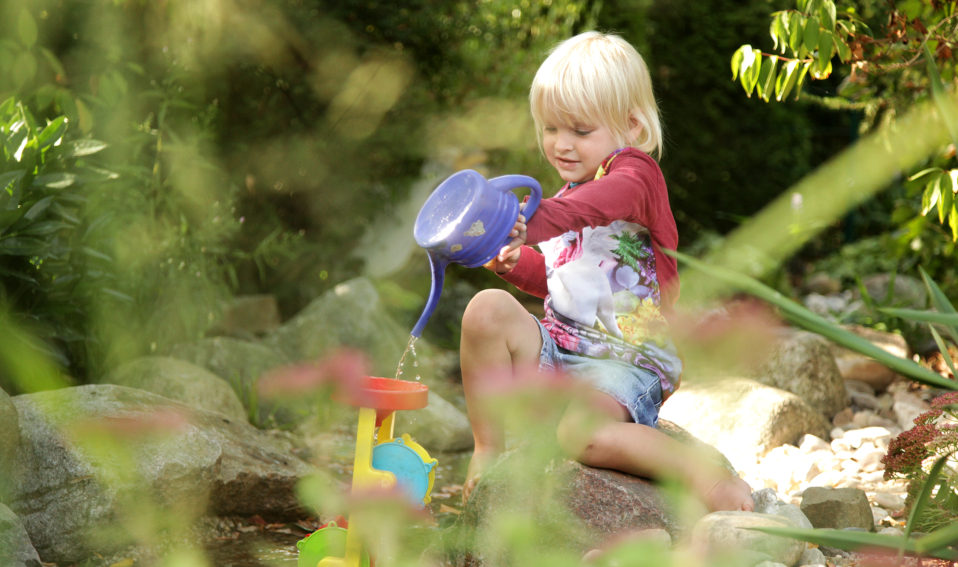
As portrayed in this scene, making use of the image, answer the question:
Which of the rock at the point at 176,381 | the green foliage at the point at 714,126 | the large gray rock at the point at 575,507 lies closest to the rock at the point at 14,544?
the large gray rock at the point at 575,507

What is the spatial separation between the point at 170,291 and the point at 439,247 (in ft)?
8.08

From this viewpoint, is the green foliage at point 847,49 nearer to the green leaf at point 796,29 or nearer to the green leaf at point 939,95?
the green leaf at point 796,29

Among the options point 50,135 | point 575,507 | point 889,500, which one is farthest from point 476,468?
point 50,135

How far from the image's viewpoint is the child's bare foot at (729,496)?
7.23 ft

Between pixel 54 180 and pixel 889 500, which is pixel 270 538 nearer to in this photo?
pixel 54 180

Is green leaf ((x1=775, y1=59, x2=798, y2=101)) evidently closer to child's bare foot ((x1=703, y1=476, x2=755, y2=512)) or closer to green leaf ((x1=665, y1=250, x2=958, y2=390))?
child's bare foot ((x1=703, y1=476, x2=755, y2=512))

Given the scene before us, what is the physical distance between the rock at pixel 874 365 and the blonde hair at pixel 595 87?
2.16 metres

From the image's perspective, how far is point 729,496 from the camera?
2219 mm

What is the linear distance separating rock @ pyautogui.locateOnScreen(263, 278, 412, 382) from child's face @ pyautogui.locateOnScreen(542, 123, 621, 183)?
82.6 inches

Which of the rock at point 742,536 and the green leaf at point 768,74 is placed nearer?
the rock at point 742,536

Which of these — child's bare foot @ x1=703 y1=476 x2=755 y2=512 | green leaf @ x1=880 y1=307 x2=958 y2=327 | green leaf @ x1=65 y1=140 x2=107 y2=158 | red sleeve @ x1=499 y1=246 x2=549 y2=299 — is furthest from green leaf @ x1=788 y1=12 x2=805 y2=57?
green leaf @ x1=65 y1=140 x2=107 y2=158

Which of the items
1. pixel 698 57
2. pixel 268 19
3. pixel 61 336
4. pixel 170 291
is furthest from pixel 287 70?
pixel 698 57

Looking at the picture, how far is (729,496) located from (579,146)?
98 cm

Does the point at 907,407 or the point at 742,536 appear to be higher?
the point at 742,536
